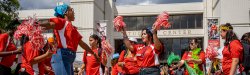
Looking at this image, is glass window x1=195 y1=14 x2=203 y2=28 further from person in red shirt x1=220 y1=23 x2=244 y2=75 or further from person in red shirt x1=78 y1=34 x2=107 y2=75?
person in red shirt x1=220 y1=23 x2=244 y2=75

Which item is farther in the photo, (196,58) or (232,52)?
(196,58)

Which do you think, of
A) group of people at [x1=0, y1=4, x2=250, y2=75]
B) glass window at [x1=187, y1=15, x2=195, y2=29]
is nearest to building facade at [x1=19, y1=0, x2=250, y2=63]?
glass window at [x1=187, y1=15, x2=195, y2=29]

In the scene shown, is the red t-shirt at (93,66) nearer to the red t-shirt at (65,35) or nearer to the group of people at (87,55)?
the group of people at (87,55)

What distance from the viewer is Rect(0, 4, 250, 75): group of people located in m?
5.15

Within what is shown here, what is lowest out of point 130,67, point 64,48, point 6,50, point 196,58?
point 130,67

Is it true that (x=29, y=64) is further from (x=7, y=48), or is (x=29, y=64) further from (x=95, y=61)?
(x=95, y=61)

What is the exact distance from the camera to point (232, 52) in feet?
19.9

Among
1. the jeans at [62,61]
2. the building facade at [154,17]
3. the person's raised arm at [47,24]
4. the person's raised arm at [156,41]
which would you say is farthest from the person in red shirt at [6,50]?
the building facade at [154,17]

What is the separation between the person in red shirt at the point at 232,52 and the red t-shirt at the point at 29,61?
298 centimetres

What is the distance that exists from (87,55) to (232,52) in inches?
139

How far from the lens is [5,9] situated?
3656cm

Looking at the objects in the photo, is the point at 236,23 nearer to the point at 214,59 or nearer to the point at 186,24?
the point at 186,24

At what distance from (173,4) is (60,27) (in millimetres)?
42022

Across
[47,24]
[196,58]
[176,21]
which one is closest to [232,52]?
[47,24]
